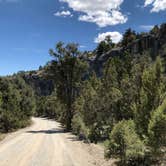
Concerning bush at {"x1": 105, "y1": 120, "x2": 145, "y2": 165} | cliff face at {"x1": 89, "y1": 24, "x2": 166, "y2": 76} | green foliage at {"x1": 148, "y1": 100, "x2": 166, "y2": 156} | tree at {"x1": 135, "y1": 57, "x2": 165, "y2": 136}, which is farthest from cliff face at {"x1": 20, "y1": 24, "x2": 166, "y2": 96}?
green foliage at {"x1": 148, "y1": 100, "x2": 166, "y2": 156}

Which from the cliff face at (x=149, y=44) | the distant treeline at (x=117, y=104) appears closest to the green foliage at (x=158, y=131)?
the distant treeline at (x=117, y=104)

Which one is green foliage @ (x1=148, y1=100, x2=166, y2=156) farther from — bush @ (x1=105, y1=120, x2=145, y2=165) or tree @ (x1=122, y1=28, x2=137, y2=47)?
tree @ (x1=122, y1=28, x2=137, y2=47)

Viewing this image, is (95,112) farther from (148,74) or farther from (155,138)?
(155,138)

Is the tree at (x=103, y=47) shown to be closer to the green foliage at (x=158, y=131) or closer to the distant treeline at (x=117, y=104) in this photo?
the distant treeline at (x=117, y=104)

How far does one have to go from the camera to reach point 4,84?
46688 mm

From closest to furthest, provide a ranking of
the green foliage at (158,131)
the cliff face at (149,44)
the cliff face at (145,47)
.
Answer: the green foliage at (158,131) → the cliff face at (145,47) → the cliff face at (149,44)

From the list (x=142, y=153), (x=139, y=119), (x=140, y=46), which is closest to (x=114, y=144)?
(x=142, y=153)

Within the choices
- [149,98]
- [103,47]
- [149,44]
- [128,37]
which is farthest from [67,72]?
[103,47]

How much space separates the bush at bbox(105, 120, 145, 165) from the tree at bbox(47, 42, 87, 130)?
33.1 meters

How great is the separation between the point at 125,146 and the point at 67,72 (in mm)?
34807

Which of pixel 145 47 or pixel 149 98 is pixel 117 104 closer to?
pixel 149 98

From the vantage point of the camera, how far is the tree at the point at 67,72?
4788cm

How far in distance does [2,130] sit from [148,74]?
1279 inches

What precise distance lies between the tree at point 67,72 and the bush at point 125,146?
3306 cm
